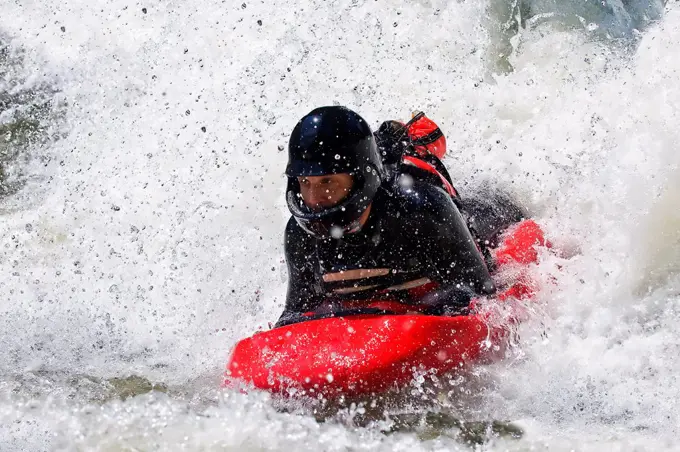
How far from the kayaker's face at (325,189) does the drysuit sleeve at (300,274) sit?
19.1 inches

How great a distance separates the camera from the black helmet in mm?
3145

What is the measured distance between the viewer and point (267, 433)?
3109 millimetres

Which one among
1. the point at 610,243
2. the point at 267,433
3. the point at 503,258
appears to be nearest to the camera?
the point at 267,433

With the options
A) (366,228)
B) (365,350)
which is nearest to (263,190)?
(366,228)

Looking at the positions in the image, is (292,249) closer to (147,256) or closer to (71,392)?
(71,392)

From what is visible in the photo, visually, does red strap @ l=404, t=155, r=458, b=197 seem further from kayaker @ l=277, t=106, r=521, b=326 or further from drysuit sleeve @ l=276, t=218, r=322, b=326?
drysuit sleeve @ l=276, t=218, r=322, b=326

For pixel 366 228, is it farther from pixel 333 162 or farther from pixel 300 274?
pixel 300 274

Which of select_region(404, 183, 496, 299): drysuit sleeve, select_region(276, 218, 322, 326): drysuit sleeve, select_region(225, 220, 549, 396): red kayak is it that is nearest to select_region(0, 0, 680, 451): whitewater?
select_region(225, 220, 549, 396): red kayak

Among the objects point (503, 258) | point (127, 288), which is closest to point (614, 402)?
point (503, 258)

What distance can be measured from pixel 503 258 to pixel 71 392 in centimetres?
235

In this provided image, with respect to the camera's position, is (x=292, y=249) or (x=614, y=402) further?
(x=292, y=249)

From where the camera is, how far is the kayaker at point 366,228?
125 inches

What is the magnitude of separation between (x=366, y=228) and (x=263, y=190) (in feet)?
8.79

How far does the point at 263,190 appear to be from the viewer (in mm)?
5941
